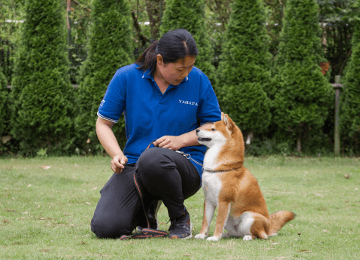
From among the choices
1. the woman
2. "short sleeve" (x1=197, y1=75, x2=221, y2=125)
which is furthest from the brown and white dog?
"short sleeve" (x1=197, y1=75, x2=221, y2=125)

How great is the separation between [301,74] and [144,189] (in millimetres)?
6205

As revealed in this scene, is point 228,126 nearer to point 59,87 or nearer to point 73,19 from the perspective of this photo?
point 59,87

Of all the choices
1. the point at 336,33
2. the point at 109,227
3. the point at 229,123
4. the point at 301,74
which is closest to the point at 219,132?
the point at 229,123

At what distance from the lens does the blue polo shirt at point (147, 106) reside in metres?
3.19

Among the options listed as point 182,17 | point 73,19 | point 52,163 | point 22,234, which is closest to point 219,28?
point 182,17

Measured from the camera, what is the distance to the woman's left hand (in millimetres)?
3098

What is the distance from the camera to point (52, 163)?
24.9ft

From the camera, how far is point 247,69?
8.56 metres

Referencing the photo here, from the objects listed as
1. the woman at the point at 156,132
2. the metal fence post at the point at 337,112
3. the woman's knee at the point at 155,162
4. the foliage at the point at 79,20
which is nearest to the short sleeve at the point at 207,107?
the woman at the point at 156,132

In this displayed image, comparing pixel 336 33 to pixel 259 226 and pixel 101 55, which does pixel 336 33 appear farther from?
pixel 259 226

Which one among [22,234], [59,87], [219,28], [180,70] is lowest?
[22,234]

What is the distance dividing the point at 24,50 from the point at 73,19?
243 centimetres

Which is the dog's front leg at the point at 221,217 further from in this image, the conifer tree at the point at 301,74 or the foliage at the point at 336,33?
the foliage at the point at 336,33

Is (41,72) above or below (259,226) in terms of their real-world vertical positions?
above
